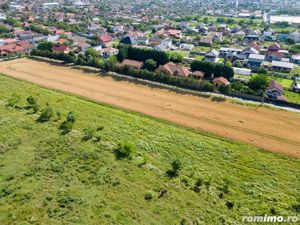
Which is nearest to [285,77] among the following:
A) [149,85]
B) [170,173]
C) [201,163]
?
[149,85]

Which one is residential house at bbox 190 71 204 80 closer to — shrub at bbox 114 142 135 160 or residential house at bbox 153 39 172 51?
residential house at bbox 153 39 172 51

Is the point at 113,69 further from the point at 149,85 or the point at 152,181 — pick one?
the point at 152,181

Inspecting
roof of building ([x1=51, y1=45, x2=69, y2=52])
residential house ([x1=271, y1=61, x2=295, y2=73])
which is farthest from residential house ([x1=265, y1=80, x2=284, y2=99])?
roof of building ([x1=51, y1=45, x2=69, y2=52])

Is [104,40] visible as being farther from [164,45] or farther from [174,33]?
[174,33]

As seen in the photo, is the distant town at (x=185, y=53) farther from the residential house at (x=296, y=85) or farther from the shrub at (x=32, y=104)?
the shrub at (x=32, y=104)

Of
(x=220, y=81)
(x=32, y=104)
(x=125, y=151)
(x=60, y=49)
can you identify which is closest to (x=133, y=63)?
(x=220, y=81)

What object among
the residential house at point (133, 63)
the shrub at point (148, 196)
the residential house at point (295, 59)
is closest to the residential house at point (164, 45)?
the residential house at point (133, 63)
